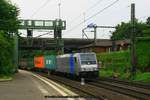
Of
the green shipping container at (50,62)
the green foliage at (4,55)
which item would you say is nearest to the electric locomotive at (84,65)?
the green foliage at (4,55)

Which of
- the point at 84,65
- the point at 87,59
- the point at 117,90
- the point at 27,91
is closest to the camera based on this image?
the point at 27,91

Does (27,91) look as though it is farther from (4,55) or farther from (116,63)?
(116,63)

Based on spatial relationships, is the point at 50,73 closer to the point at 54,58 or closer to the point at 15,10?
the point at 54,58

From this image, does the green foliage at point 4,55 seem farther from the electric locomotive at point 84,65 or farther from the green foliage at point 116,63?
the green foliage at point 116,63

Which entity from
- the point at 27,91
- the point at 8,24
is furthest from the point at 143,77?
the point at 27,91

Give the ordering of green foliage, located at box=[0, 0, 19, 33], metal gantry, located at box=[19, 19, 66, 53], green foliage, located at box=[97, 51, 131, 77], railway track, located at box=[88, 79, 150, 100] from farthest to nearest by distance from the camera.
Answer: metal gantry, located at box=[19, 19, 66, 53], green foliage, located at box=[97, 51, 131, 77], green foliage, located at box=[0, 0, 19, 33], railway track, located at box=[88, 79, 150, 100]

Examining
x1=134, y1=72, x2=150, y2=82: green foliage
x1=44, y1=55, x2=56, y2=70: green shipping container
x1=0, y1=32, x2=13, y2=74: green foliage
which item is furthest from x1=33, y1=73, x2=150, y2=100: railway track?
x1=44, y1=55, x2=56, y2=70: green shipping container

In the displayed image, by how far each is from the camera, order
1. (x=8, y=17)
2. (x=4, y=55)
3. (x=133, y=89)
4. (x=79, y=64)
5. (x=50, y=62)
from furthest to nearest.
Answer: (x=50, y=62)
(x=8, y=17)
(x=4, y=55)
(x=79, y=64)
(x=133, y=89)

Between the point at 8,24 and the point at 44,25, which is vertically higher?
the point at 44,25

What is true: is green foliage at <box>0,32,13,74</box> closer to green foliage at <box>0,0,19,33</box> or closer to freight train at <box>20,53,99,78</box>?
green foliage at <box>0,0,19,33</box>

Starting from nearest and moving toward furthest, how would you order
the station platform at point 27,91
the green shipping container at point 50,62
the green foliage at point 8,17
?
the station platform at point 27,91, the green foliage at point 8,17, the green shipping container at point 50,62

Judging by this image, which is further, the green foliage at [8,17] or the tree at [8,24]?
the green foliage at [8,17]

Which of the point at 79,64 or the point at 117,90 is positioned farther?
the point at 79,64

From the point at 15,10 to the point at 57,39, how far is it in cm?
2807
